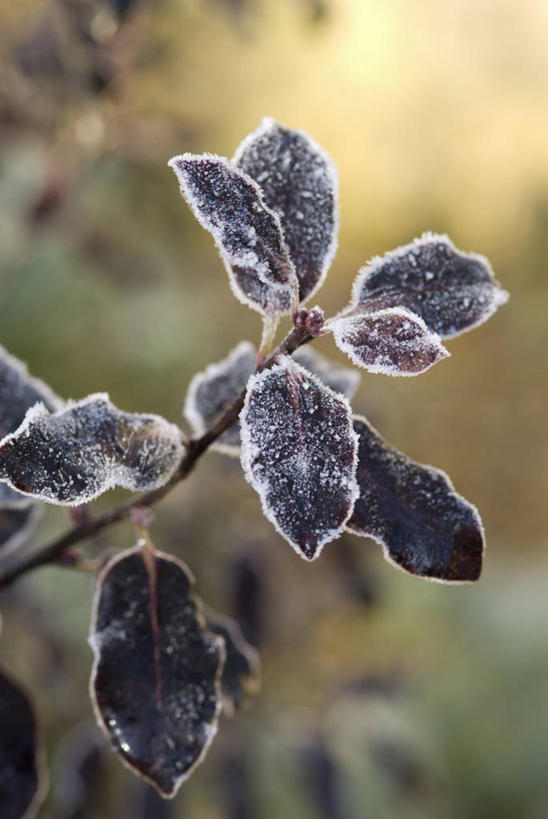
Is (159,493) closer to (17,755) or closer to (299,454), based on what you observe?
(299,454)

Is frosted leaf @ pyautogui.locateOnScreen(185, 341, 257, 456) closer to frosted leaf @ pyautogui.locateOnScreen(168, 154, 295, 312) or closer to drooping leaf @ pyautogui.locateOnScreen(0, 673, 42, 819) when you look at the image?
frosted leaf @ pyautogui.locateOnScreen(168, 154, 295, 312)

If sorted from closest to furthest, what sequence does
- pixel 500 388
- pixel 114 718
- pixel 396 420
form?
pixel 114 718, pixel 396 420, pixel 500 388

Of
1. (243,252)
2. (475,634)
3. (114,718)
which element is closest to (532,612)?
(475,634)

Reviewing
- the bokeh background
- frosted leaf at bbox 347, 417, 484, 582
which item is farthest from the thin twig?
the bokeh background

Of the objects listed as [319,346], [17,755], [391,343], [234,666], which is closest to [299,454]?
[391,343]

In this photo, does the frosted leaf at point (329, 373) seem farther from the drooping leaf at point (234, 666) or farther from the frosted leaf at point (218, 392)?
the drooping leaf at point (234, 666)

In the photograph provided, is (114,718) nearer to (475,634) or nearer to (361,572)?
(361,572)
